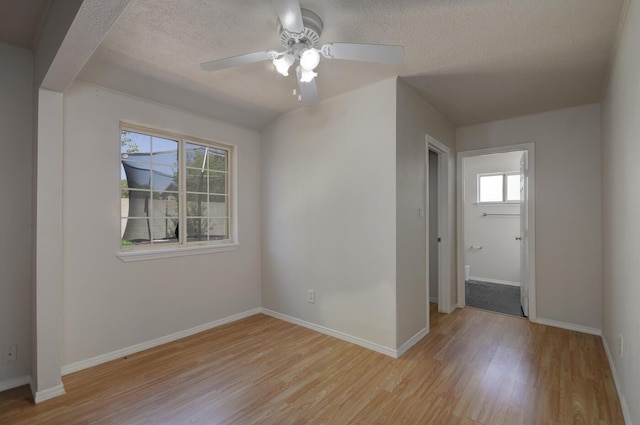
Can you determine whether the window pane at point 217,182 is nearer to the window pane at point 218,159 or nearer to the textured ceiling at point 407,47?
the window pane at point 218,159

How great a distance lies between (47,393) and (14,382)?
1.20 feet

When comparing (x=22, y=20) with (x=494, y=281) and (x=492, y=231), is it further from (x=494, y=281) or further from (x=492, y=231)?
(x=494, y=281)

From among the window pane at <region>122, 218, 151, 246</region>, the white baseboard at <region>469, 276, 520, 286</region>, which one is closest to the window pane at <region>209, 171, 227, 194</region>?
the window pane at <region>122, 218, 151, 246</region>

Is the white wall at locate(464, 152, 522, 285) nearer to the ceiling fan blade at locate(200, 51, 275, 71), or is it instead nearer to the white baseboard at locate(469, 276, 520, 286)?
the white baseboard at locate(469, 276, 520, 286)

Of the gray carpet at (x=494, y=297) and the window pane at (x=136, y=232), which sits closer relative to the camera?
the window pane at (x=136, y=232)

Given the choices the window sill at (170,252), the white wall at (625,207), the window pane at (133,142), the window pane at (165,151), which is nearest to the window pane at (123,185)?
the window pane at (133,142)

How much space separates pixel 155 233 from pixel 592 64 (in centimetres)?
408

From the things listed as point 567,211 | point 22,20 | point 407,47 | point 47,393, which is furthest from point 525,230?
point 22,20

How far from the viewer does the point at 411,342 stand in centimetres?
283

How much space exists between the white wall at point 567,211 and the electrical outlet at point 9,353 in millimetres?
4893

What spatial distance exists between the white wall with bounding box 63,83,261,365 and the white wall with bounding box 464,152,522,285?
4.83 metres

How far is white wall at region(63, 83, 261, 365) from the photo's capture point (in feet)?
7.78

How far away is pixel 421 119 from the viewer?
10.1 feet

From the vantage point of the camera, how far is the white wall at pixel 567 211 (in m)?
3.11
